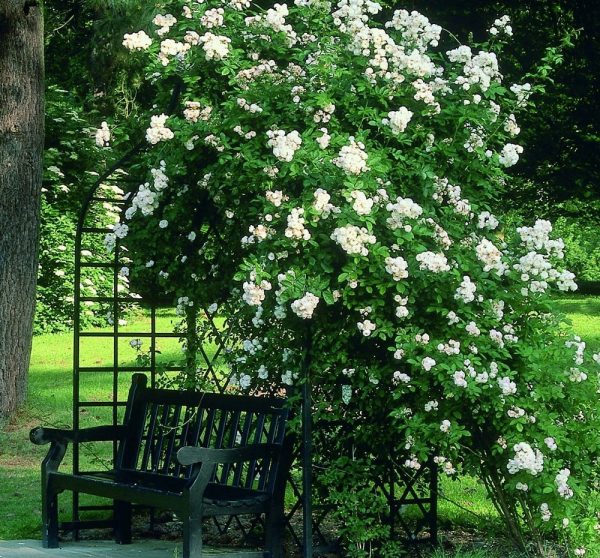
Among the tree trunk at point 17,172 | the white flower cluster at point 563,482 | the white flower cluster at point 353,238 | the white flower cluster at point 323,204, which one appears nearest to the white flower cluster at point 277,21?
the white flower cluster at point 323,204

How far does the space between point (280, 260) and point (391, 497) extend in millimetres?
1441

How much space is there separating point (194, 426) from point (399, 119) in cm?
207

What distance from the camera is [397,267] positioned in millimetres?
4801

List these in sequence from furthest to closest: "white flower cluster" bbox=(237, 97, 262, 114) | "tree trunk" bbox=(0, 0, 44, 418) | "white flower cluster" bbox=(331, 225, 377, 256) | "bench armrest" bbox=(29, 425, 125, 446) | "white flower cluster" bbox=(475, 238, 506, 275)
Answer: "tree trunk" bbox=(0, 0, 44, 418), "bench armrest" bbox=(29, 425, 125, 446), "white flower cluster" bbox=(237, 97, 262, 114), "white flower cluster" bbox=(475, 238, 506, 275), "white flower cluster" bbox=(331, 225, 377, 256)

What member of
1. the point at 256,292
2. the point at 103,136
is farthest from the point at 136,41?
the point at 256,292

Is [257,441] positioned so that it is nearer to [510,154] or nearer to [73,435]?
[73,435]

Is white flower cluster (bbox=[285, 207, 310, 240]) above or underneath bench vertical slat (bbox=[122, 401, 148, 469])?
above

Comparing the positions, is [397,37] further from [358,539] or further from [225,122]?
[358,539]

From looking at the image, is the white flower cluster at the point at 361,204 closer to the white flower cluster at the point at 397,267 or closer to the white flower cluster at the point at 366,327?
the white flower cluster at the point at 397,267

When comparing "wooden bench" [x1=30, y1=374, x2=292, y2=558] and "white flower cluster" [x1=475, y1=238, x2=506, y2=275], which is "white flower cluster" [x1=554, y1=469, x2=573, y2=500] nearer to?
"white flower cluster" [x1=475, y1=238, x2=506, y2=275]

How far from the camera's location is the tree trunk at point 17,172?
34.4ft

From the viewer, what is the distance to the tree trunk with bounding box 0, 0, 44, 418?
10.5 m

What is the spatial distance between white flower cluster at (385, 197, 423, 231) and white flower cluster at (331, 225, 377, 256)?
18 cm

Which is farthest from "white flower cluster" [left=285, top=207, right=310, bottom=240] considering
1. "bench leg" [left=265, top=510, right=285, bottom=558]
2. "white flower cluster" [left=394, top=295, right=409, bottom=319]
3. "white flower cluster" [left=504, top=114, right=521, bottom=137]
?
"bench leg" [left=265, top=510, right=285, bottom=558]
